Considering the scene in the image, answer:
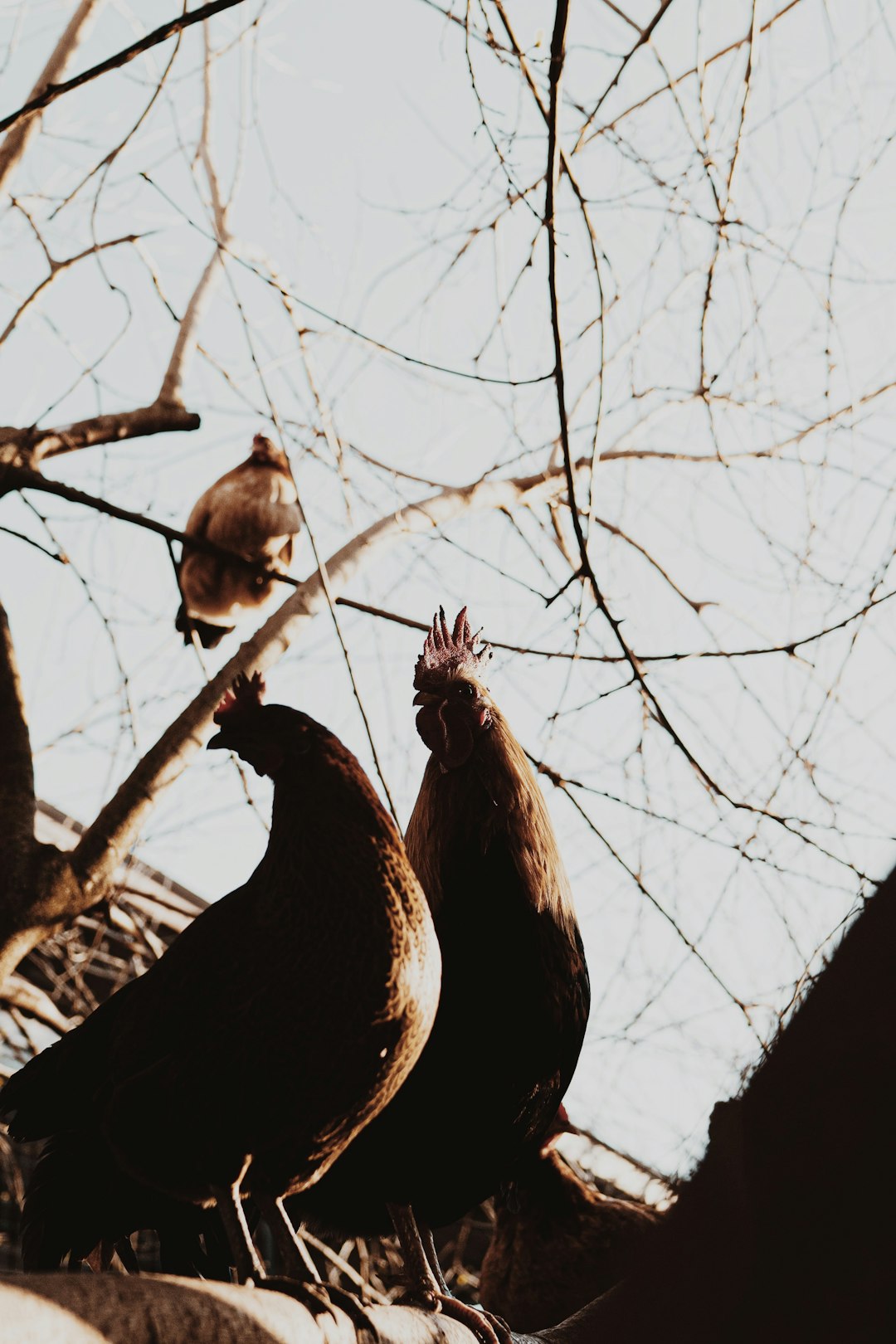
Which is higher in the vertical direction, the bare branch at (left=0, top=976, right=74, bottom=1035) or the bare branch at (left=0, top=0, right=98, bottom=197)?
the bare branch at (left=0, top=0, right=98, bottom=197)

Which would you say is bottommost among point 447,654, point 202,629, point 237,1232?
point 237,1232

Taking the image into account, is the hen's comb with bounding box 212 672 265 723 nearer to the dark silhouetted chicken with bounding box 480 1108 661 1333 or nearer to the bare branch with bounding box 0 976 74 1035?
the dark silhouetted chicken with bounding box 480 1108 661 1333

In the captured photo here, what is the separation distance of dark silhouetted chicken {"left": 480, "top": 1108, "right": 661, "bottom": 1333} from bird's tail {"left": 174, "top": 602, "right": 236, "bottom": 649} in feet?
5.07

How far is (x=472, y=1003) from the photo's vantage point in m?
1.66

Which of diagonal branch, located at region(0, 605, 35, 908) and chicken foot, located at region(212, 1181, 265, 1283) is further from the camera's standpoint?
diagonal branch, located at region(0, 605, 35, 908)

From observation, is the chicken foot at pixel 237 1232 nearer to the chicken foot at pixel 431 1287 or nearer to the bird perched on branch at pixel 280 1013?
the bird perched on branch at pixel 280 1013

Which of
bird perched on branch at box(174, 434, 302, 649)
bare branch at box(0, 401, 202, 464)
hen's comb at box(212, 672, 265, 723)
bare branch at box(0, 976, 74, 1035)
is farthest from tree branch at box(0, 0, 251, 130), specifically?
bare branch at box(0, 976, 74, 1035)

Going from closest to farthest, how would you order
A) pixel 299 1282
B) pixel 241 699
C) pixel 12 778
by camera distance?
pixel 299 1282 → pixel 241 699 → pixel 12 778

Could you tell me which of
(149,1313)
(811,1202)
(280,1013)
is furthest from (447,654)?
(811,1202)

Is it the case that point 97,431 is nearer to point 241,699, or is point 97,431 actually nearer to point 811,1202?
point 241,699

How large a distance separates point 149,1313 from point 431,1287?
0.91m

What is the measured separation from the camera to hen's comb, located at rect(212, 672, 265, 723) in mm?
1479

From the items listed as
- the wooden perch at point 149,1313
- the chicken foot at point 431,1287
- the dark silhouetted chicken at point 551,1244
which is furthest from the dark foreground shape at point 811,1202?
the dark silhouetted chicken at point 551,1244

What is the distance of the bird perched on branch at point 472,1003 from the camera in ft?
5.38
